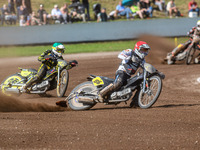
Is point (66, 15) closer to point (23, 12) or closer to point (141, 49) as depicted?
point (23, 12)

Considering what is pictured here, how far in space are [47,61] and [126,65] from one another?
359 centimetres

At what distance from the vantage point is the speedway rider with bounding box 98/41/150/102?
9.23m

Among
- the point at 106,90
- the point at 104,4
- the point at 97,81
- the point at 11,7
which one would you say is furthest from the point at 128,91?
the point at 104,4

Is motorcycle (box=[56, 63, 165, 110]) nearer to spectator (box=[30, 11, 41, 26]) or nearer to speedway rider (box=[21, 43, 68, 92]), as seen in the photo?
speedway rider (box=[21, 43, 68, 92])

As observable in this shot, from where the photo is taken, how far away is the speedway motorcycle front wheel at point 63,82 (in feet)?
38.7

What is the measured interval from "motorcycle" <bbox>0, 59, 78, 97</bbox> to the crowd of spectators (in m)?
14.0

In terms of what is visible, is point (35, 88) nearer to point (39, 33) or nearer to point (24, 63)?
point (24, 63)

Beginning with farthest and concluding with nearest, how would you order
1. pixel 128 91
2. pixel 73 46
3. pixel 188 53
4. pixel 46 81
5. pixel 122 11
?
pixel 122 11
pixel 73 46
pixel 188 53
pixel 46 81
pixel 128 91

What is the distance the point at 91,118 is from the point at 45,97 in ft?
14.7

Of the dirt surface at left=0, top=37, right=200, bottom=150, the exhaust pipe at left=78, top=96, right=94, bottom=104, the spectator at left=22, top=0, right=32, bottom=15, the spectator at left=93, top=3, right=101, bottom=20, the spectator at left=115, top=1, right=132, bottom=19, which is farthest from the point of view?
the spectator at left=93, top=3, right=101, bottom=20

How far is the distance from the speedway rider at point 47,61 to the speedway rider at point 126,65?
3.10m

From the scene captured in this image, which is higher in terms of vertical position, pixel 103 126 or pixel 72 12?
pixel 72 12

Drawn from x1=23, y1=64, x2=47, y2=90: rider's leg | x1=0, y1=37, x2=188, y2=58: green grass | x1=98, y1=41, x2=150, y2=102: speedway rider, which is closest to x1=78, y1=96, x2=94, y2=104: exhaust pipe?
x1=98, y1=41, x2=150, y2=102: speedway rider

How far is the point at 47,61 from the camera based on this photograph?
12.2 meters
